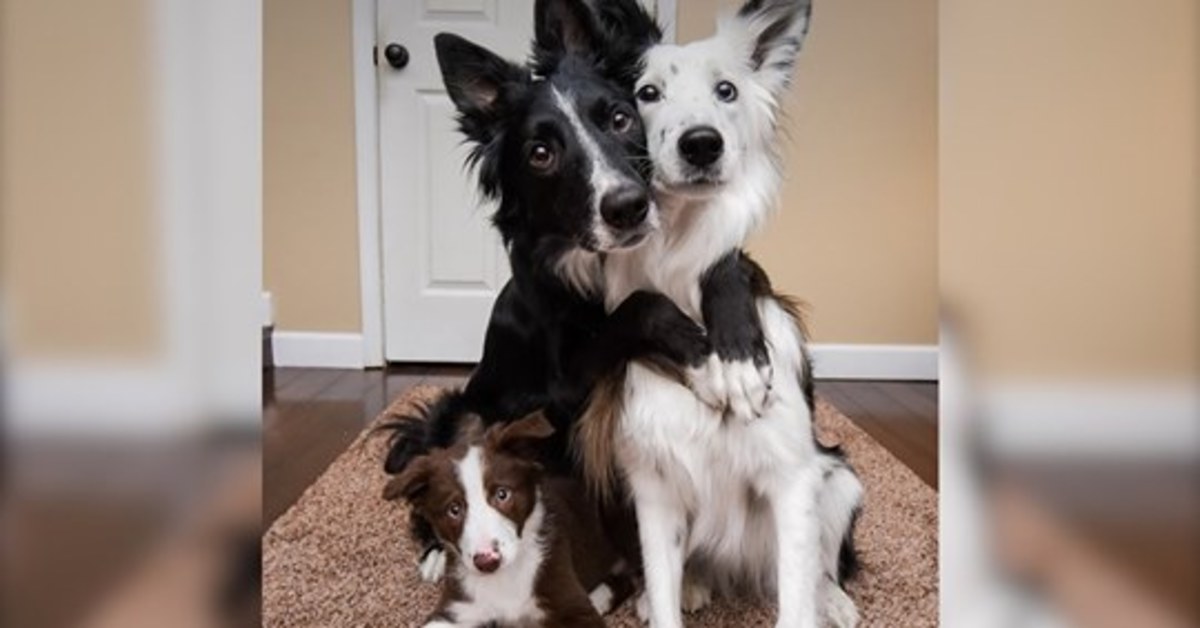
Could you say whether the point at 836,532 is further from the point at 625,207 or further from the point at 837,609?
the point at 625,207

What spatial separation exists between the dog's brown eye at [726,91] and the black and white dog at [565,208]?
0.40 feet

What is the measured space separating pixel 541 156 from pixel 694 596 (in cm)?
73

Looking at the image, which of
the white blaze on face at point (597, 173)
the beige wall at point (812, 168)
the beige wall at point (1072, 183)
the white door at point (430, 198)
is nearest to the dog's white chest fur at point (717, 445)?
the white blaze on face at point (597, 173)

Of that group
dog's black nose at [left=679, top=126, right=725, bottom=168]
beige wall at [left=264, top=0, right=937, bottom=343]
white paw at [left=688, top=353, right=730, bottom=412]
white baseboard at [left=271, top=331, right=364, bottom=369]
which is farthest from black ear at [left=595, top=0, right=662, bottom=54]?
white baseboard at [left=271, top=331, right=364, bottom=369]

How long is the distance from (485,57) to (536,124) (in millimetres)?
147

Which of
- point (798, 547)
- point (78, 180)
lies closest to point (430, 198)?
point (798, 547)

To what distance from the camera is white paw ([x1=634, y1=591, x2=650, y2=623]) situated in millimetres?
1346

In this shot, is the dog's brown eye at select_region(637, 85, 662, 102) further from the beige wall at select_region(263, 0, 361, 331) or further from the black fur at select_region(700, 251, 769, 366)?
the beige wall at select_region(263, 0, 361, 331)

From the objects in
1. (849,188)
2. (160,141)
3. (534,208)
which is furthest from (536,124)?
(849,188)

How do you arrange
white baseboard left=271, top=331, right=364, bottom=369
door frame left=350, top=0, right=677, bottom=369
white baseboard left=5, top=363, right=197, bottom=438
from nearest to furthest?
1. white baseboard left=5, top=363, right=197, bottom=438
2. door frame left=350, top=0, right=677, bottom=369
3. white baseboard left=271, top=331, right=364, bottom=369

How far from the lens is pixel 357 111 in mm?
3398

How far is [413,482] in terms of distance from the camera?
1.21 meters

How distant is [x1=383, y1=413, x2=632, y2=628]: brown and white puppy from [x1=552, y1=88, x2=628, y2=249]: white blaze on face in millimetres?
298

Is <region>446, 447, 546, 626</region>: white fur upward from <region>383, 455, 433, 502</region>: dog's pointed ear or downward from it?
downward
